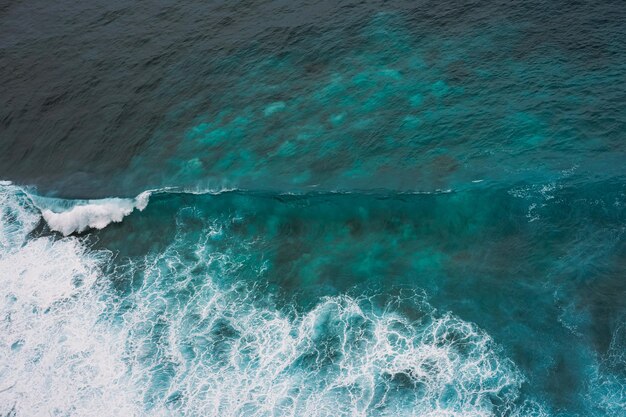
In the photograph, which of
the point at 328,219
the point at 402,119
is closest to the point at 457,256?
the point at 328,219

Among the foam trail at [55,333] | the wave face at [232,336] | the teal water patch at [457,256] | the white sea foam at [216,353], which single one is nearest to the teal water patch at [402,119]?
the teal water patch at [457,256]

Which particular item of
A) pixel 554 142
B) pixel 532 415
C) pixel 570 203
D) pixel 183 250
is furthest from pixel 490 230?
pixel 183 250

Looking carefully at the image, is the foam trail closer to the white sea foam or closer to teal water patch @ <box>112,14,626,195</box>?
the white sea foam

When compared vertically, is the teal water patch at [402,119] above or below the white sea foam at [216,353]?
above

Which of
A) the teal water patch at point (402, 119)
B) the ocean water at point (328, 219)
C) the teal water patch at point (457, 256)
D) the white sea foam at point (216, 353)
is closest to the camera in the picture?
the white sea foam at point (216, 353)

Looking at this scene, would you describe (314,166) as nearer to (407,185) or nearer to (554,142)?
(407,185)

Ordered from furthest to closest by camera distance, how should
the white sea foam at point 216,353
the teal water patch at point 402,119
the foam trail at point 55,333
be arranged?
the teal water patch at point 402,119, the foam trail at point 55,333, the white sea foam at point 216,353

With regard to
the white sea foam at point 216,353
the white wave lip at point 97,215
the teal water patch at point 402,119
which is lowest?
the white sea foam at point 216,353

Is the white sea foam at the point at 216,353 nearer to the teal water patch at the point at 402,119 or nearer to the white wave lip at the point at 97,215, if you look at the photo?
the white wave lip at the point at 97,215
